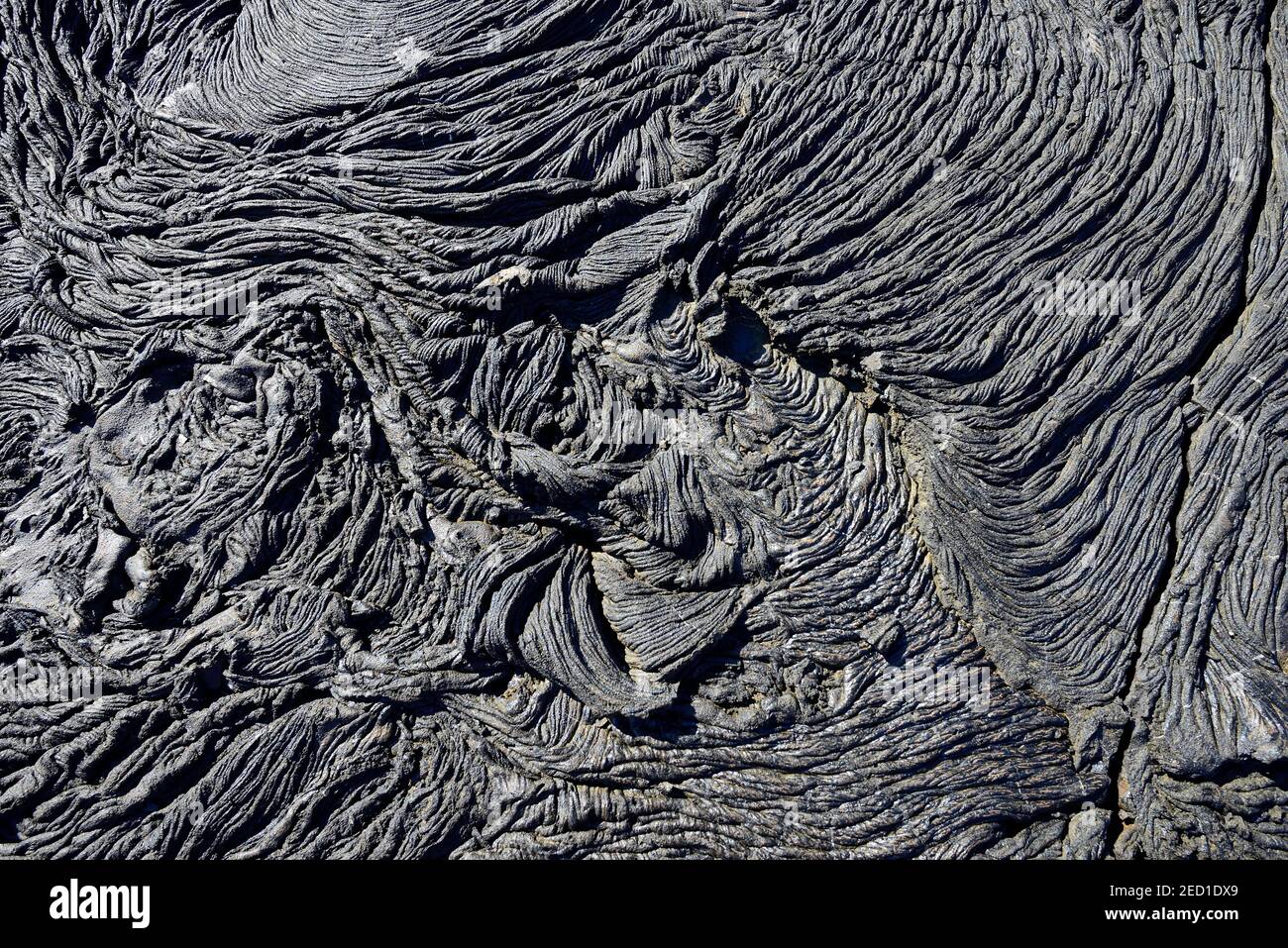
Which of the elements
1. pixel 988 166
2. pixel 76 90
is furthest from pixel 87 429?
pixel 988 166

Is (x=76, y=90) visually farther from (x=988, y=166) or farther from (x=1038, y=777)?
(x=1038, y=777)

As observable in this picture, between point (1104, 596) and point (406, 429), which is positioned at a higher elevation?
point (406, 429)

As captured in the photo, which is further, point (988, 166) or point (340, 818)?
point (988, 166)

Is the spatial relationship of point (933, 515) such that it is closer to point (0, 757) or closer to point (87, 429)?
point (87, 429)

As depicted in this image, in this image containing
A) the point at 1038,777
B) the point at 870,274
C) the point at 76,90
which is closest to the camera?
the point at 1038,777

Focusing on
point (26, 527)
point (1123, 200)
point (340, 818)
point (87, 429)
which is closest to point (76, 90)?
point (87, 429)

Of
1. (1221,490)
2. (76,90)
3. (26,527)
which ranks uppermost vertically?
(76,90)

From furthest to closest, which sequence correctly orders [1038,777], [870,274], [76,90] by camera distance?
[76,90]
[870,274]
[1038,777]
